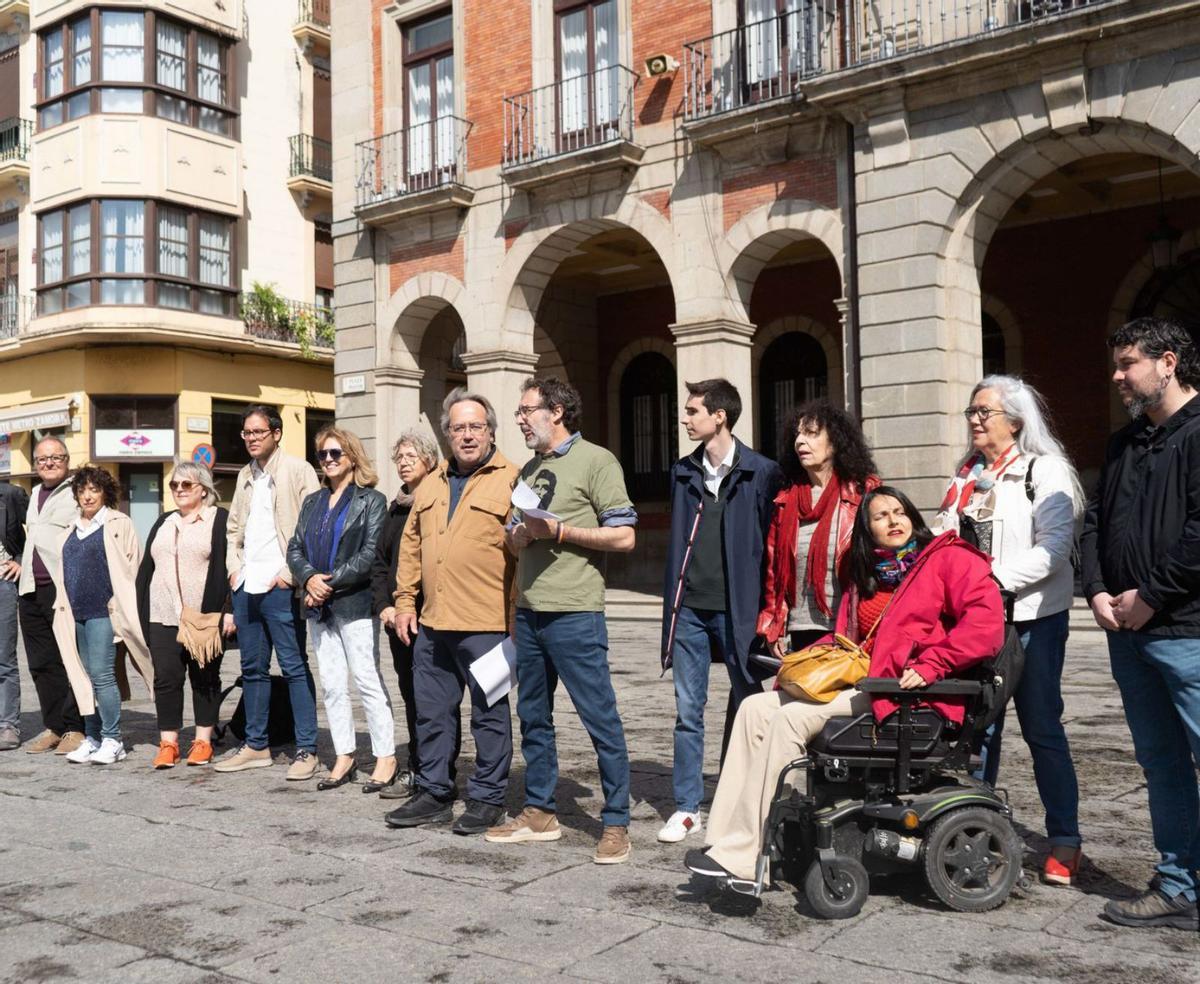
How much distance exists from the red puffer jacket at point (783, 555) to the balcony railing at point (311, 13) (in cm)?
2731

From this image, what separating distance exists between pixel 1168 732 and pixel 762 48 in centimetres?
1357

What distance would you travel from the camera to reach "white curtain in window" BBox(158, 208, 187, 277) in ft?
86.8

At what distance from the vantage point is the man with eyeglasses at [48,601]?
809 cm

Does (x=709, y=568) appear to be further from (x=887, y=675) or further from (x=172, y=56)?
(x=172, y=56)

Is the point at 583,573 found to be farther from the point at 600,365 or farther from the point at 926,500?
the point at 600,365

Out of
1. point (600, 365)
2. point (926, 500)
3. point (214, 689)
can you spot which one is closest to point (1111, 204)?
point (926, 500)

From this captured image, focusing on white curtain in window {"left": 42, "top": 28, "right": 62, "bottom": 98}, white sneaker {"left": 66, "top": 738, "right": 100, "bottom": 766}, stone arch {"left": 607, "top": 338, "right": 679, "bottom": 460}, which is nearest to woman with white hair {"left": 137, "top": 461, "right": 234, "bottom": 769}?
white sneaker {"left": 66, "top": 738, "right": 100, "bottom": 766}

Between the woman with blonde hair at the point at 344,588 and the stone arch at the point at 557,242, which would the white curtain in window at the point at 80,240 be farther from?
the woman with blonde hair at the point at 344,588

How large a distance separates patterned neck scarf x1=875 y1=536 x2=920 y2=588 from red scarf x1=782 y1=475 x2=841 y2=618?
12.4 inches

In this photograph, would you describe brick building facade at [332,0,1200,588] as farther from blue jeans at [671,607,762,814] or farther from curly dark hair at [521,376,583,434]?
curly dark hair at [521,376,583,434]

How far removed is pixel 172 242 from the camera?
26.7 m

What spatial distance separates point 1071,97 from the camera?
520 inches

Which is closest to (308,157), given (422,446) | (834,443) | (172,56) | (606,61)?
(172,56)

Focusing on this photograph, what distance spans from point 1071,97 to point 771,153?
3.84 metres
